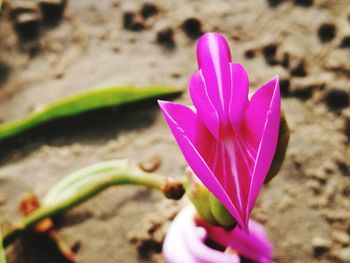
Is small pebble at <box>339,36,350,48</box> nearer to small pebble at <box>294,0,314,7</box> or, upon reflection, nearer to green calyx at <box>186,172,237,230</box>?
small pebble at <box>294,0,314,7</box>

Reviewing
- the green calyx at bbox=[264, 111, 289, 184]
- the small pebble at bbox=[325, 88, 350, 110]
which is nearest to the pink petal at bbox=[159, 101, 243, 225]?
the green calyx at bbox=[264, 111, 289, 184]

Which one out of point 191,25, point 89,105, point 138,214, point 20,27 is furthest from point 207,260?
point 20,27

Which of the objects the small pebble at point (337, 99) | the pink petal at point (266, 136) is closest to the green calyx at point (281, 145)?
the pink petal at point (266, 136)

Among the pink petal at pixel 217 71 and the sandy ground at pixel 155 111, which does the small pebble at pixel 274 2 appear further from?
the pink petal at pixel 217 71

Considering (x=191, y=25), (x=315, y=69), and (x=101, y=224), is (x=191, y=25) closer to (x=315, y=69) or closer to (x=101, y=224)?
(x=315, y=69)

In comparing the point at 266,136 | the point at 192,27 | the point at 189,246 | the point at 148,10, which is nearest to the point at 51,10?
the point at 148,10

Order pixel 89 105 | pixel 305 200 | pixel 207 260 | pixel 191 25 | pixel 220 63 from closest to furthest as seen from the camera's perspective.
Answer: pixel 220 63, pixel 207 260, pixel 305 200, pixel 89 105, pixel 191 25
